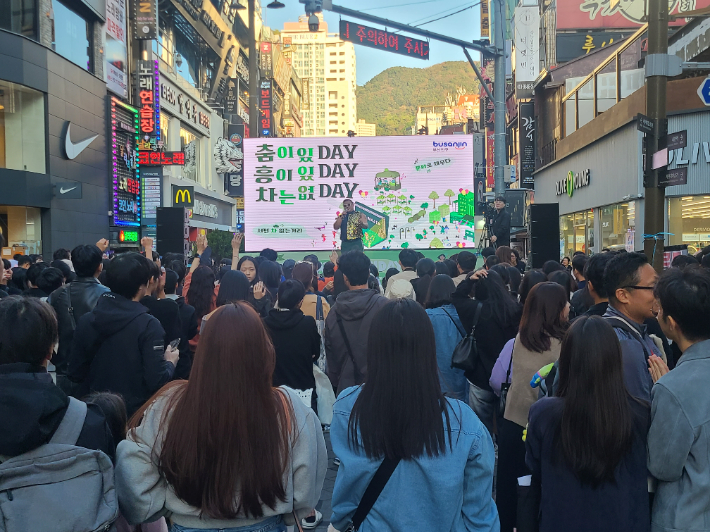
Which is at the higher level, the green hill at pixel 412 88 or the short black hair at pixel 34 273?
the green hill at pixel 412 88

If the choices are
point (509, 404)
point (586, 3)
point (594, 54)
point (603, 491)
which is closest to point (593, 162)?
point (594, 54)

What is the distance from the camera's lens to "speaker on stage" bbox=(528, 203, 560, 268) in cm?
1080

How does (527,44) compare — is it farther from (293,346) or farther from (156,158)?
(293,346)

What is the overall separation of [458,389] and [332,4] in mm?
9042

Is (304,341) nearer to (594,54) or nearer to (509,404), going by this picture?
(509,404)

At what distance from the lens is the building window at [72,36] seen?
20312 mm

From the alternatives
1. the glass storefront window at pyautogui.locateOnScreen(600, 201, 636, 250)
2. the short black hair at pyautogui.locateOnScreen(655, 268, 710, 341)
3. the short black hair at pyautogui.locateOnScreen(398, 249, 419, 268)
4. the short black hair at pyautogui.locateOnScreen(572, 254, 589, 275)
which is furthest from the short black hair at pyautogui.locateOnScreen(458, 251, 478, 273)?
the glass storefront window at pyautogui.locateOnScreen(600, 201, 636, 250)

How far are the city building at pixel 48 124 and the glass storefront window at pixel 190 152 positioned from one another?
9151 millimetres

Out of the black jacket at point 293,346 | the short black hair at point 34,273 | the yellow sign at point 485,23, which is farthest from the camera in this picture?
the yellow sign at point 485,23

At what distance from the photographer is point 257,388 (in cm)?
248

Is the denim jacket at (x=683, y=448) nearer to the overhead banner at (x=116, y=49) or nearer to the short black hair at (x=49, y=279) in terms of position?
the short black hair at (x=49, y=279)

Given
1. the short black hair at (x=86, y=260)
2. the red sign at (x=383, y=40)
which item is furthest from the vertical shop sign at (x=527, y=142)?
the short black hair at (x=86, y=260)

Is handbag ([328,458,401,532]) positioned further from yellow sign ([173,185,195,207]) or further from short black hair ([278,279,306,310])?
yellow sign ([173,185,195,207])

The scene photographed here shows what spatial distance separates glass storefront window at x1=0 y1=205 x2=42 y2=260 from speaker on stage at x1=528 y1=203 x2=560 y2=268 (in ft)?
46.2
